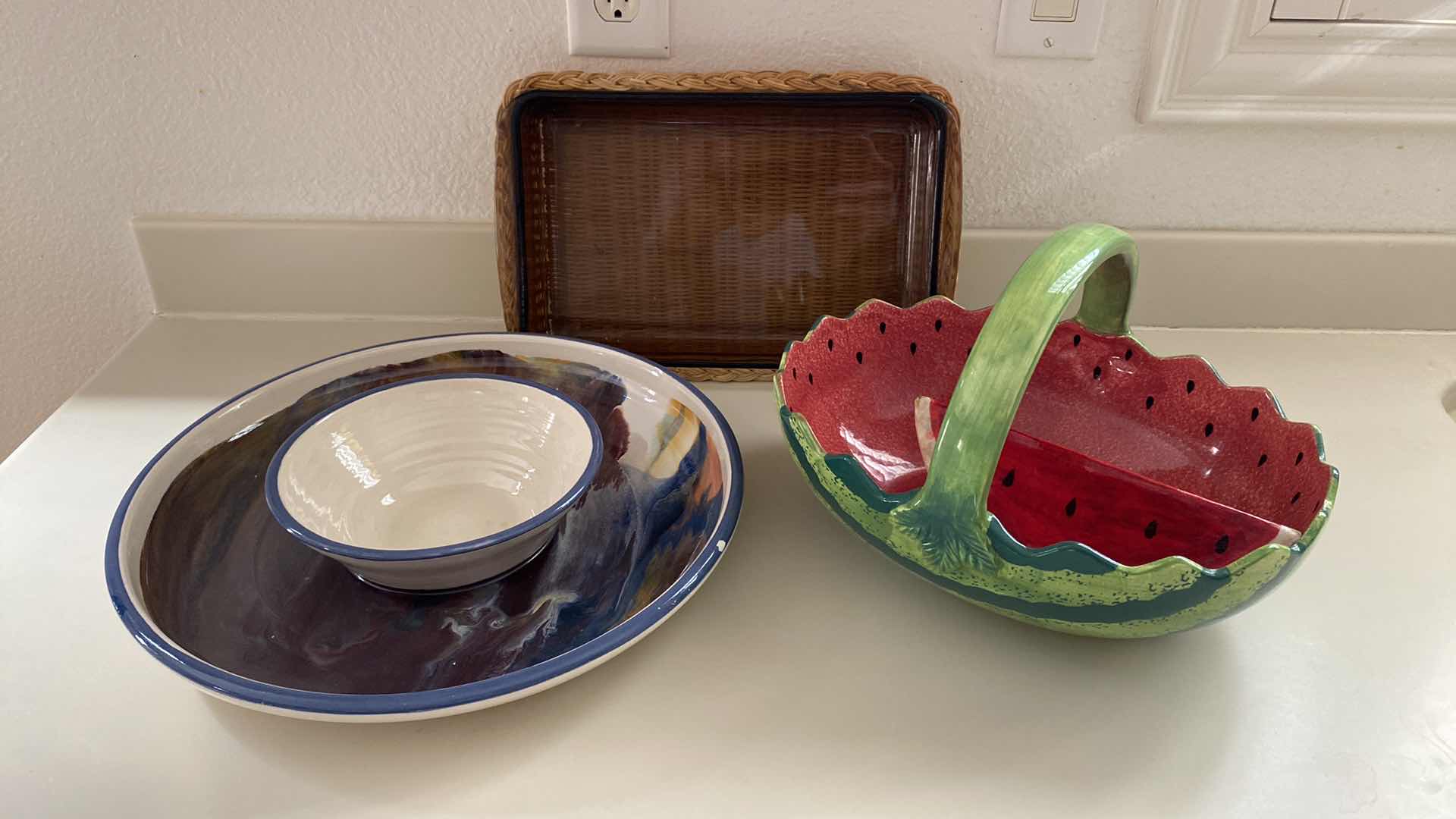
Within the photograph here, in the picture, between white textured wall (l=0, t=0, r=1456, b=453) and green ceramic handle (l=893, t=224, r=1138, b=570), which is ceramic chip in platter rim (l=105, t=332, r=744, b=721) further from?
white textured wall (l=0, t=0, r=1456, b=453)

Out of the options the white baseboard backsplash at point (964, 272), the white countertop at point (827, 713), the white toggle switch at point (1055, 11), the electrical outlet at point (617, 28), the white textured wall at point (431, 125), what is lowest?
the white countertop at point (827, 713)

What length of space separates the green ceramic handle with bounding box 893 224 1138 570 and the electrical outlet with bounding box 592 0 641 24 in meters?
0.41

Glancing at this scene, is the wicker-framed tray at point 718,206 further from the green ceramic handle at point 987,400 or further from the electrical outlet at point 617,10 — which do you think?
the green ceramic handle at point 987,400

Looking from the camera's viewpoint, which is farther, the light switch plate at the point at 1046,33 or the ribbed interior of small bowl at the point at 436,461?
the light switch plate at the point at 1046,33

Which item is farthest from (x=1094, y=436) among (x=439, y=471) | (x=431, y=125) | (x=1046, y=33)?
(x=431, y=125)

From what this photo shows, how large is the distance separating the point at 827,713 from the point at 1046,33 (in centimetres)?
56

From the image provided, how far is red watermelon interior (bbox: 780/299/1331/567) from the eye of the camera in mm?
572

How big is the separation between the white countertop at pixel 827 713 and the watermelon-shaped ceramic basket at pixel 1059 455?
5cm

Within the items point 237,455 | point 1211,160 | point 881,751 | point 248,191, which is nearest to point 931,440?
point 881,751

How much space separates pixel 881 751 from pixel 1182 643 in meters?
0.20

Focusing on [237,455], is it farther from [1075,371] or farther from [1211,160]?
[1211,160]

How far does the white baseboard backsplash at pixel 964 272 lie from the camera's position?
825 millimetres

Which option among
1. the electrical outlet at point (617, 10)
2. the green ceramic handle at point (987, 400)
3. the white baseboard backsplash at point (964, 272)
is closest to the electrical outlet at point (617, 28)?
the electrical outlet at point (617, 10)

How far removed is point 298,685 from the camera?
0.50 m
